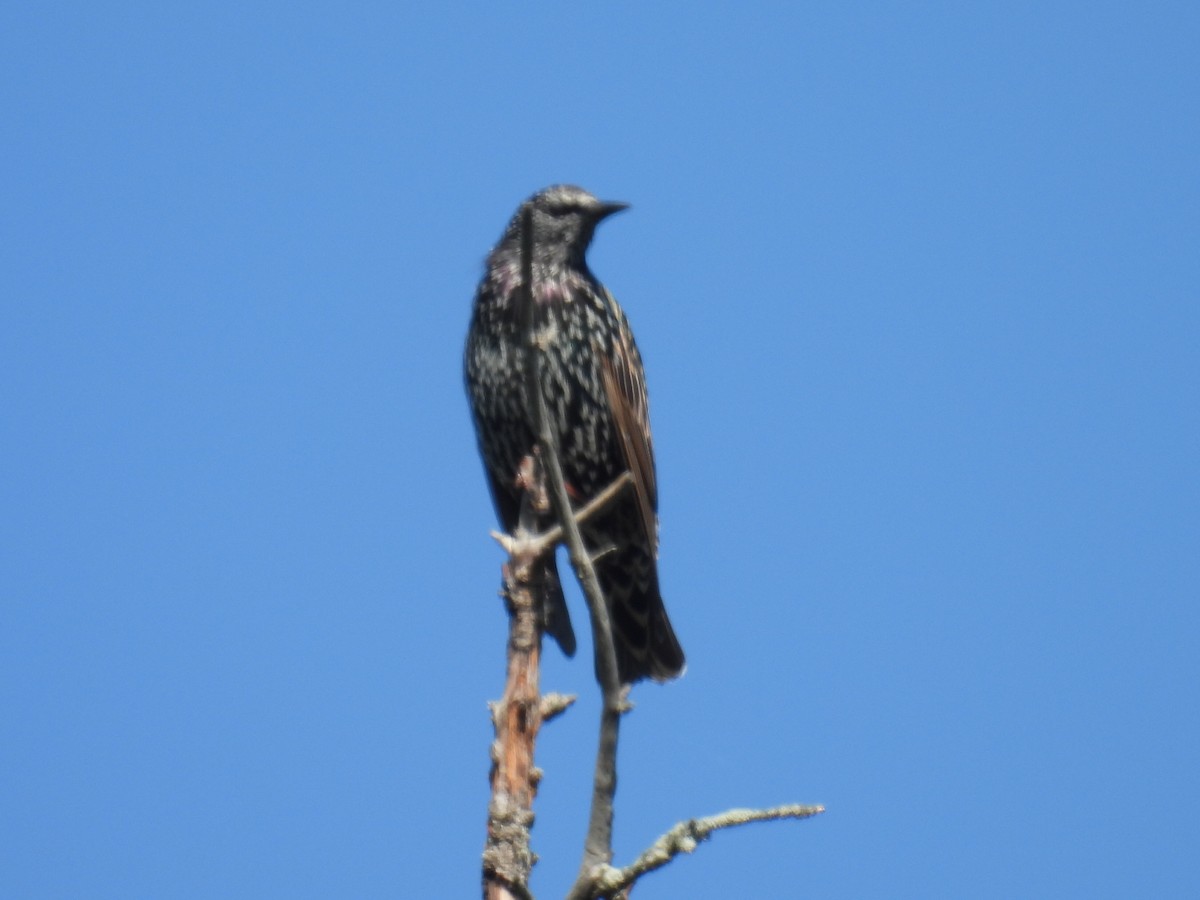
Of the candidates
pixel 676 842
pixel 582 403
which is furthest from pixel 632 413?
pixel 676 842

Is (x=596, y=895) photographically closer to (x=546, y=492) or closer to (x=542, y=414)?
(x=542, y=414)

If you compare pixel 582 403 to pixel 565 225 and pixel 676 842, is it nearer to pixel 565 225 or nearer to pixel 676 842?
pixel 565 225

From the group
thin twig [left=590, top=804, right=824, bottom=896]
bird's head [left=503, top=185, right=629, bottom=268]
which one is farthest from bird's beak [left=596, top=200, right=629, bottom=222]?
thin twig [left=590, top=804, right=824, bottom=896]

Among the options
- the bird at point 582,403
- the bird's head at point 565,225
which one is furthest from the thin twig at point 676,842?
the bird's head at point 565,225

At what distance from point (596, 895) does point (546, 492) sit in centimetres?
154

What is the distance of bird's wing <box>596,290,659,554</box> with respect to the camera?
20.4 ft

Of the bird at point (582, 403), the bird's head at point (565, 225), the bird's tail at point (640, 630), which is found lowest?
the bird's tail at point (640, 630)

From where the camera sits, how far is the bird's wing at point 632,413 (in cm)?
622

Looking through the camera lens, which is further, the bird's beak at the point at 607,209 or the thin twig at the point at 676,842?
the bird's beak at the point at 607,209

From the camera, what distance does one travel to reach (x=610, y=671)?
3.59 metres

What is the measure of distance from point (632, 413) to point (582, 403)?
0.23 m

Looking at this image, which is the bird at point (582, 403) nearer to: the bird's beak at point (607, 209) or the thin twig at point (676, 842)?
the bird's beak at point (607, 209)

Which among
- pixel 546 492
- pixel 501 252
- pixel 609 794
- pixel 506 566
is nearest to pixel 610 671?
pixel 609 794

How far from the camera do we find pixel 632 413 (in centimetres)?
631
